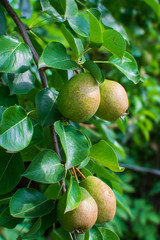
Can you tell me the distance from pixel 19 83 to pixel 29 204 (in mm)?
275

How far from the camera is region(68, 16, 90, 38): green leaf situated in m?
0.58

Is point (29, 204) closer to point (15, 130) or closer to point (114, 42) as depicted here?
point (15, 130)

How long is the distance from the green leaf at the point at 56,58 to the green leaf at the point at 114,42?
3.0 inches

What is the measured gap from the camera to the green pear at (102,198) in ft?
1.82

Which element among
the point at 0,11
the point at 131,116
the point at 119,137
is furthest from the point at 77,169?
the point at 119,137

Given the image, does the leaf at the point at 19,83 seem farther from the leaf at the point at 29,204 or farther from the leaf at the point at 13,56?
the leaf at the point at 29,204

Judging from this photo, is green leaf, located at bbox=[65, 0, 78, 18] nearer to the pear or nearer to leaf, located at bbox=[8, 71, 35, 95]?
leaf, located at bbox=[8, 71, 35, 95]

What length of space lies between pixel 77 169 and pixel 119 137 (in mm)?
1926

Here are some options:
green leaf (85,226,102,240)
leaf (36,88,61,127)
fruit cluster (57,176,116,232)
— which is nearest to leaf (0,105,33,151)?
leaf (36,88,61,127)

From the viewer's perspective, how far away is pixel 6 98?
0.63 m

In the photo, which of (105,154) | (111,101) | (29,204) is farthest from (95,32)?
(29,204)

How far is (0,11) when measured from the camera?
714 millimetres

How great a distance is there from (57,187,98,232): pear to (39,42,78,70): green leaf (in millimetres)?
258

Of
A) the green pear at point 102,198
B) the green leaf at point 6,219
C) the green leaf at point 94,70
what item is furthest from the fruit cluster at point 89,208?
the green leaf at point 94,70
